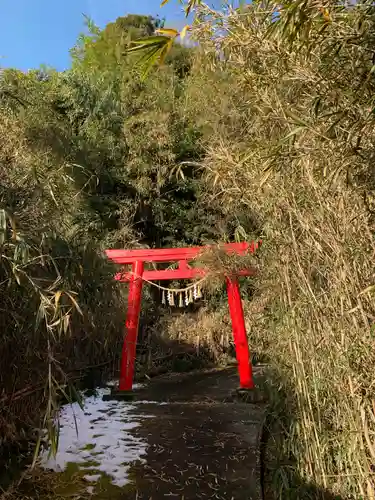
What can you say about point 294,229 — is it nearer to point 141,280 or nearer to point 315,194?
point 315,194

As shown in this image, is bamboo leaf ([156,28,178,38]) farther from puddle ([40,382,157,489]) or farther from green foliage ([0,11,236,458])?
green foliage ([0,11,236,458])

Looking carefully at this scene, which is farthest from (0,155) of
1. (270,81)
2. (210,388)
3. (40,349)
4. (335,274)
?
(210,388)

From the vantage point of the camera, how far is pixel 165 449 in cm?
375

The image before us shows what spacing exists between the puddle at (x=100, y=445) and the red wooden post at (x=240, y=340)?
1573mm

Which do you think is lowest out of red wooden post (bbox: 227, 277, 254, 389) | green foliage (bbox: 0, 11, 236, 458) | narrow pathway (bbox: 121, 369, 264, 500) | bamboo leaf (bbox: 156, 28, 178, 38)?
narrow pathway (bbox: 121, 369, 264, 500)

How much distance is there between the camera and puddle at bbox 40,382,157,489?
3174 mm

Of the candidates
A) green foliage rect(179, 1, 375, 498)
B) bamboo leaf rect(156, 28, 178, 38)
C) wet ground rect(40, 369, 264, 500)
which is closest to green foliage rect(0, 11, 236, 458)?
wet ground rect(40, 369, 264, 500)

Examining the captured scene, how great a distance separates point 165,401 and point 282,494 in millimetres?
3689

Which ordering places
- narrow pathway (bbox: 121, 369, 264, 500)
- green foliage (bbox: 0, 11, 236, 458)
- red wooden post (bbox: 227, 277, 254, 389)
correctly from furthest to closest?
red wooden post (bbox: 227, 277, 254, 389) → green foliage (bbox: 0, 11, 236, 458) → narrow pathway (bbox: 121, 369, 264, 500)

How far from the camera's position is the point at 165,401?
605 cm

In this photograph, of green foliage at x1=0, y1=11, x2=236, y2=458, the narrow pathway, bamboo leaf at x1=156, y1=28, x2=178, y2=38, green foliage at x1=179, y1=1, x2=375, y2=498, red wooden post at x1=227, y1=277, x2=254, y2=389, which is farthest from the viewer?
red wooden post at x1=227, y1=277, x2=254, y2=389

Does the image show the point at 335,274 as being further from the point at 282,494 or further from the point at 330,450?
the point at 282,494

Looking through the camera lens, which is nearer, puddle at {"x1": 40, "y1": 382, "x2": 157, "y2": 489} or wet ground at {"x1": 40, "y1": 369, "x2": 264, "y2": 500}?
wet ground at {"x1": 40, "y1": 369, "x2": 264, "y2": 500}

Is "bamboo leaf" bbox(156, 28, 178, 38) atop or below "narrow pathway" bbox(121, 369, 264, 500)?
atop
